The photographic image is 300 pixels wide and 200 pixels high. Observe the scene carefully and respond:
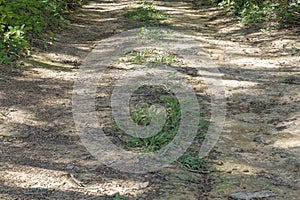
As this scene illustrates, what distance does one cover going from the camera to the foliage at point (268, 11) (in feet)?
32.2

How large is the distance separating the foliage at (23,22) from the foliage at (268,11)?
16.1ft

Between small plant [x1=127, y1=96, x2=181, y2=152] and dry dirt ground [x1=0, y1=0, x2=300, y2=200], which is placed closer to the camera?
dry dirt ground [x1=0, y1=0, x2=300, y2=200]

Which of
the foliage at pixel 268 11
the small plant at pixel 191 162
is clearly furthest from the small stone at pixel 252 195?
the foliage at pixel 268 11

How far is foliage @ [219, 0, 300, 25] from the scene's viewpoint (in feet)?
32.2

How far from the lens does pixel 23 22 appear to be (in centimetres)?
801

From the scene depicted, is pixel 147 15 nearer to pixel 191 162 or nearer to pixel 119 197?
pixel 191 162

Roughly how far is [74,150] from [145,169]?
2.74 feet

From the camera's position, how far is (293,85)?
19.5 feet

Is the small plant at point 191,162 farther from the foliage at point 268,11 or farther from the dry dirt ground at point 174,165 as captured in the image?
the foliage at point 268,11

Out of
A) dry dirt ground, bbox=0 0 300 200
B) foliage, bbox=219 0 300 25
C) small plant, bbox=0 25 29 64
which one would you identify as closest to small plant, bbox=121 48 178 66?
dry dirt ground, bbox=0 0 300 200

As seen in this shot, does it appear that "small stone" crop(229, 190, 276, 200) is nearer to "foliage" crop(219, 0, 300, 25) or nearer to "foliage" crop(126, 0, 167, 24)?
"foliage" crop(219, 0, 300, 25)

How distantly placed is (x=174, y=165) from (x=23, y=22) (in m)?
5.58

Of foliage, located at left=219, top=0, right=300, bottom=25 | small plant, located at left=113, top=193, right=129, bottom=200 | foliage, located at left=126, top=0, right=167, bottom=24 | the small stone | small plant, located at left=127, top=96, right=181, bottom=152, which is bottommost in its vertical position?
the small stone

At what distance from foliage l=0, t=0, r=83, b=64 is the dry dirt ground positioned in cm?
37
